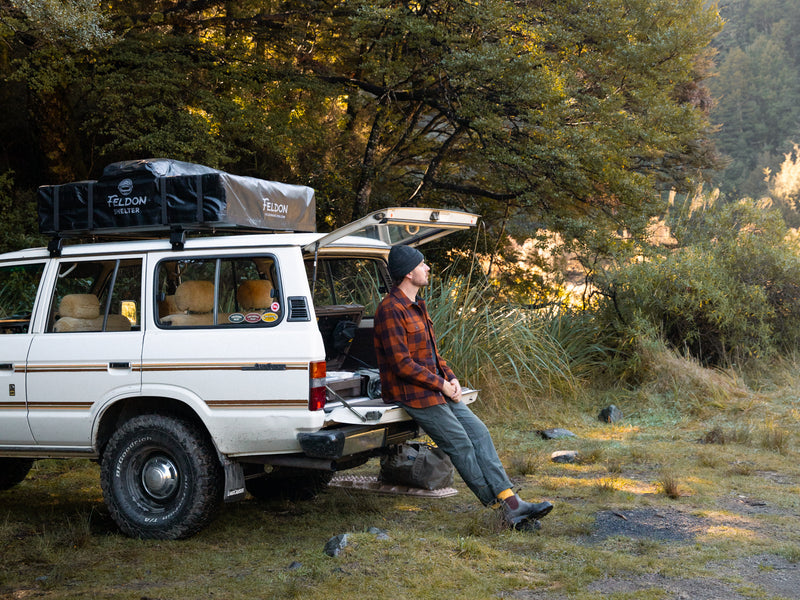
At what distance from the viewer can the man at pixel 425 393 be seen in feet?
18.0

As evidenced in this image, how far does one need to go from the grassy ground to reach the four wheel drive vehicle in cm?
46

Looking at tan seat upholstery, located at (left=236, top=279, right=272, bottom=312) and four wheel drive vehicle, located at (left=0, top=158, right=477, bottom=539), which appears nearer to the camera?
four wheel drive vehicle, located at (left=0, top=158, right=477, bottom=539)

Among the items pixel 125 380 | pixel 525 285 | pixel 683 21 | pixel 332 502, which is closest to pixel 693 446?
pixel 332 502

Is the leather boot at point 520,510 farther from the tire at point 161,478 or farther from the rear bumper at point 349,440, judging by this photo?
the tire at point 161,478

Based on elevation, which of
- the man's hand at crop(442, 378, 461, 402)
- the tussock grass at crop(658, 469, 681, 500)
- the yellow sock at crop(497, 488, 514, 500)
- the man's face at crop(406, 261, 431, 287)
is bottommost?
the tussock grass at crop(658, 469, 681, 500)

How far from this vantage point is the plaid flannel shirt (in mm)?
5508

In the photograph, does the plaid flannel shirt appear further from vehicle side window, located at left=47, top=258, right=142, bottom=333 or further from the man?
vehicle side window, located at left=47, top=258, right=142, bottom=333

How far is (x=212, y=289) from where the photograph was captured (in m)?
5.62

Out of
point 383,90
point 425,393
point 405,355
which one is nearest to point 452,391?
point 425,393

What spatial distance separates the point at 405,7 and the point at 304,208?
334 inches

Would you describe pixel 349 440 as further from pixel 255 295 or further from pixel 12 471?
pixel 12 471

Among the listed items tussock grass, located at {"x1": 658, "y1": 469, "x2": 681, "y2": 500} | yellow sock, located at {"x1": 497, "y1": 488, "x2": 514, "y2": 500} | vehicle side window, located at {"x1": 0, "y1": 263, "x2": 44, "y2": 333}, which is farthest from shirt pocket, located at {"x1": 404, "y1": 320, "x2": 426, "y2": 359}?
vehicle side window, located at {"x1": 0, "y1": 263, "x2": 44, "y2": 333}

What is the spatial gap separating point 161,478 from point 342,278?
2.26 metres

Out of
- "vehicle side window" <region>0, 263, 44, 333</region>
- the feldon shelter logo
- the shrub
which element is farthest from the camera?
the shrub
